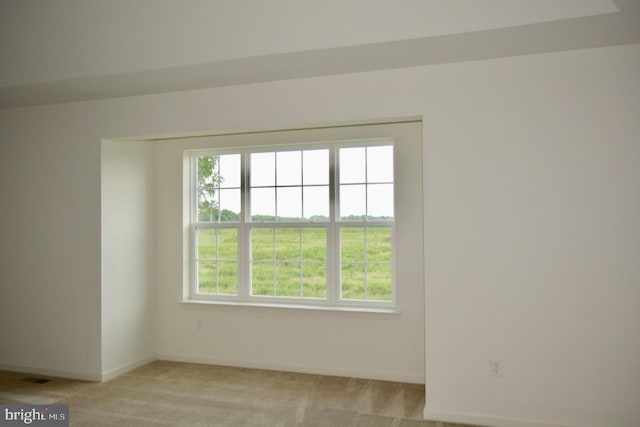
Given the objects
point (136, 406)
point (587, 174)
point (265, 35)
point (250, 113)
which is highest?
point (265, 35)

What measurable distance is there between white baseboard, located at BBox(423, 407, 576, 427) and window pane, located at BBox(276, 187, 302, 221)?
2.26m

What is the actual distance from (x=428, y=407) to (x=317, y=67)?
268 cm

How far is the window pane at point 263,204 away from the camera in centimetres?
521

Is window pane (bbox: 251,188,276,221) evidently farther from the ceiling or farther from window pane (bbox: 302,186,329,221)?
the ceiling

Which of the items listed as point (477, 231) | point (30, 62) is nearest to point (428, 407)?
point (477, 231)

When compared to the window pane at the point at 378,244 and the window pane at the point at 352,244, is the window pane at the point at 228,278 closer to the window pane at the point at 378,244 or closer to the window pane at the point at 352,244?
the window pane at the point at 352,244

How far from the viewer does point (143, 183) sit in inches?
209

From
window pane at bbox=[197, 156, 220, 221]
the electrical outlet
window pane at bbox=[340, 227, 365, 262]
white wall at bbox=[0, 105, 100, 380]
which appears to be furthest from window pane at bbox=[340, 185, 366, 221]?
white wall at bbox=[0, 105, 100, 380]

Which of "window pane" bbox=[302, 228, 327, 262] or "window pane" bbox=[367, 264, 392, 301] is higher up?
"window pane" bbox=[302, 228, 327, 262]

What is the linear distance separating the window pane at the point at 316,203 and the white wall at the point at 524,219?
1053 mm

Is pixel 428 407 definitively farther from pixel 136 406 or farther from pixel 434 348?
pixel 136 406

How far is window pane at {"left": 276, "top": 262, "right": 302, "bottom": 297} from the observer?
509cm

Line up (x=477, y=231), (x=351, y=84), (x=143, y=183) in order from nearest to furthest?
(x=477, y=231) → (x=351, y=84) → (x=143, y=183)

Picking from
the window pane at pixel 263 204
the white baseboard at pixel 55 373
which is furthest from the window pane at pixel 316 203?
the white baseboard at pixel 55 373
